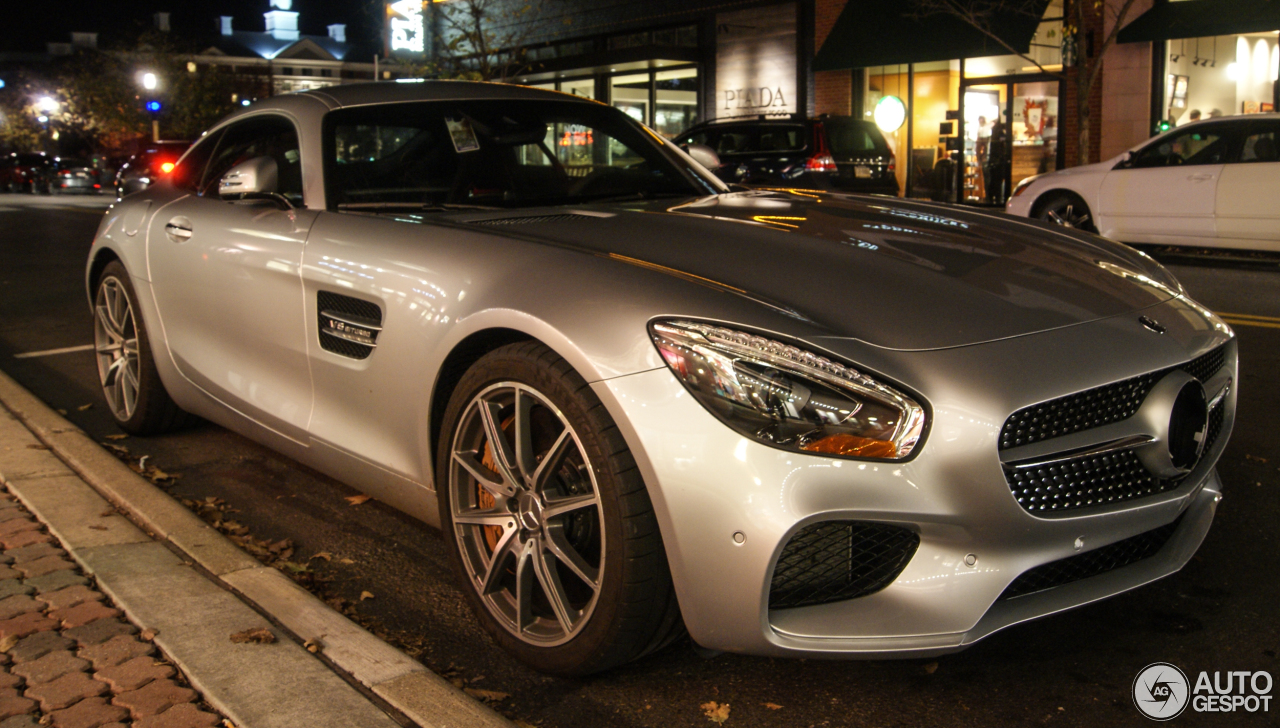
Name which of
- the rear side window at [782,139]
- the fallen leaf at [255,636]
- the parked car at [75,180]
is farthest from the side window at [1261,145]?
the parked car at [75,180]

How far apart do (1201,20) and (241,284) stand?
1601cm

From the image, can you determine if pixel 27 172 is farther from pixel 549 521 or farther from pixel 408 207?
pixel 549 521

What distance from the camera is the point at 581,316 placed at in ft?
8.24

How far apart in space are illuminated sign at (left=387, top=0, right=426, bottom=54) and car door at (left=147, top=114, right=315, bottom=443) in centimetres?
2489

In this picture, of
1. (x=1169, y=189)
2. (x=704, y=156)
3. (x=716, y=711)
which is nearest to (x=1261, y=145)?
(x=1169, y=189)

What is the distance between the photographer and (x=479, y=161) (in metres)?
3.96

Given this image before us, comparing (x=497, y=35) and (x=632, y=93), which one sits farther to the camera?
(x=497, y=35)

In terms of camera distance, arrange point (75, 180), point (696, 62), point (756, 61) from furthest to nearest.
→ point (75, 180) → point (696, 62) → point (756, 61)

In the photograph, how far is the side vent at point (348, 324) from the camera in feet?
10.3

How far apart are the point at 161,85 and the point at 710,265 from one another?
63.0m

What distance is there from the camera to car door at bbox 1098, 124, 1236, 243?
1146 centimetres

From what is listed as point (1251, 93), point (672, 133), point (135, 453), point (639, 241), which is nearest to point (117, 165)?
point (672, 133)

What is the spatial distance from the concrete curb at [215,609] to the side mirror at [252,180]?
1112mm

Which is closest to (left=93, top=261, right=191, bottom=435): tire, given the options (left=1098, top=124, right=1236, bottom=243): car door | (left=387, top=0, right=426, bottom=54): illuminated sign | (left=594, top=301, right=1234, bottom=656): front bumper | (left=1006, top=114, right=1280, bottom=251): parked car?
(left=594, top=301, right=1234, bottom=656): front bumper
